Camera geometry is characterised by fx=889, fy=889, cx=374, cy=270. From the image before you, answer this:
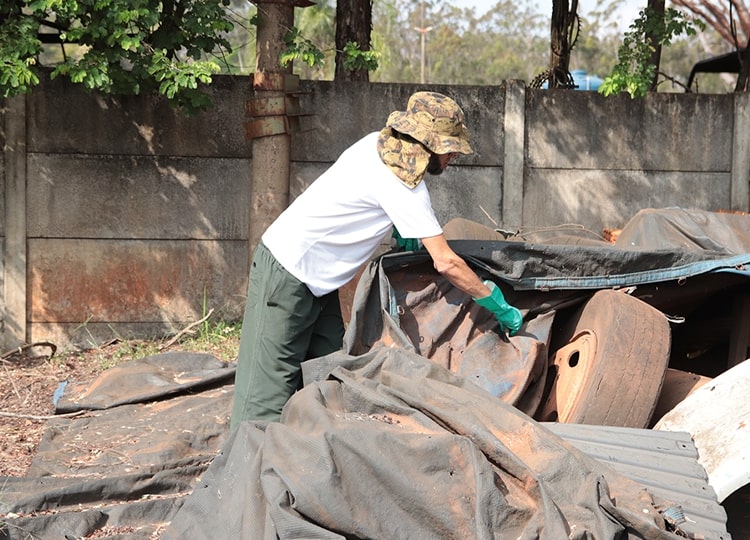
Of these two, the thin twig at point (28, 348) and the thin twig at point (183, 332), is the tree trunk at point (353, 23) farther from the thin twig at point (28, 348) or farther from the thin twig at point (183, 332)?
the thin twig at point (28, 348)

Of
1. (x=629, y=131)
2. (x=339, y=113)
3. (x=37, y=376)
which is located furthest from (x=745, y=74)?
(x=37, y=376)

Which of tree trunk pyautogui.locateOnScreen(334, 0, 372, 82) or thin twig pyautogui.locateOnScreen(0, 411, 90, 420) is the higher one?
tree trunk pyautogui.locateOnScreen(334, 0, 372, 82)

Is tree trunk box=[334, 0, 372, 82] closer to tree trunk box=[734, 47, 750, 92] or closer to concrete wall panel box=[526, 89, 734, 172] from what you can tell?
concrete wall panel box=[526, 89, 734, 172]

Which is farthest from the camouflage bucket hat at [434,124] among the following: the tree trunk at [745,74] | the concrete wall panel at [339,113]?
the tree trunk at [745,74]

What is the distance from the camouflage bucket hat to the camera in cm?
389

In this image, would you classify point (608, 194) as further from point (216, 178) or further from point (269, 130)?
point (216, 178)

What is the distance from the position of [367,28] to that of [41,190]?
2.85 m

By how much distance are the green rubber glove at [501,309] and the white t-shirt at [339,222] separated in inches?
15.7

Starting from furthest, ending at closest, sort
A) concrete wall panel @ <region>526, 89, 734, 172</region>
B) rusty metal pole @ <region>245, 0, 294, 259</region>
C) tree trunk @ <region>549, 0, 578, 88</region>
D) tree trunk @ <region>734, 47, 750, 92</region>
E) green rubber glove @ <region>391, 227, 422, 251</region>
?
tree trunk @ <region>734, 47, 750, 92</region> → tree trunk @ <region>549, 0, 578, 88</region> → concrete wall panel @ <region>526, 89, 734, 172</region> → rusty metal pole @ <region>245, 0, 294, 259</region> → green rubber glove @ <region>391, 227, 422, 251</region>

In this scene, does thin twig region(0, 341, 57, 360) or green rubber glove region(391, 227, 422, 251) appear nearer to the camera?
green rubber glove region(391, 227, 422, 251)

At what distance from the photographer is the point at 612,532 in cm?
270

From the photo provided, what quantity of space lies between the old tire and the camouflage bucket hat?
0.98 metres

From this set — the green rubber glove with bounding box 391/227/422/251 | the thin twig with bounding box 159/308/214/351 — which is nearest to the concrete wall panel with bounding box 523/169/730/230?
the thin twig with bounding box 159/308/214/351

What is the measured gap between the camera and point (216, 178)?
21.7 feet
